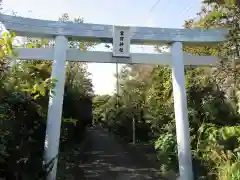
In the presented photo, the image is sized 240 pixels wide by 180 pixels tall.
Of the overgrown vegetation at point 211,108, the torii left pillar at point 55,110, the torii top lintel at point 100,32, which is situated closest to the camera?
the torii left pillar at point 55,110

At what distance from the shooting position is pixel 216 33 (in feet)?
29.7

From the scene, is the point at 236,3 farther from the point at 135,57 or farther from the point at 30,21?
the point at 30,21

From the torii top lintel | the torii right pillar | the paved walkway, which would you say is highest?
the torii top lintel

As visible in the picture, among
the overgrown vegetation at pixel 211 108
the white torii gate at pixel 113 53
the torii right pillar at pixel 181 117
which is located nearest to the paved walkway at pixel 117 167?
the overgrown vegetation at pixel 211 108

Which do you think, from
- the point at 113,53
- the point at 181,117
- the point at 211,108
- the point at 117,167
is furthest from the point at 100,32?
the point at 117,167

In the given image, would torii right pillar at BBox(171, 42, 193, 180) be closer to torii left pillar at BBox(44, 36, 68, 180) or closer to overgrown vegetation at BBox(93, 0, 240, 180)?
overgrown vegetation at BBox(93, 0, 240, 180)

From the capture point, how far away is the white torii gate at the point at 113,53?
761cm

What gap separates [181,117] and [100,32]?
11.0 ft

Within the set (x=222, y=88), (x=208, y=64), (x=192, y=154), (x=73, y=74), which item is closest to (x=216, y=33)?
(x=208, y=64)

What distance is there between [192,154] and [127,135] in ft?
38.2

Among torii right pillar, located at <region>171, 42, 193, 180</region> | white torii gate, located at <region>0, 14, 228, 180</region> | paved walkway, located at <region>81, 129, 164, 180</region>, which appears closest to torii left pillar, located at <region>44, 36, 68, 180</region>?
white torii gate, located at <region>0, 14, 228, 180</region>

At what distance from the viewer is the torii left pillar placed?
23.8 feet

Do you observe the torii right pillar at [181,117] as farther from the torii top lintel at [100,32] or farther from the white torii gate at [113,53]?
the torii top lintel at [100,32]

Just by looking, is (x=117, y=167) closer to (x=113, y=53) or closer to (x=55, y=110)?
(x=55, y=110)
